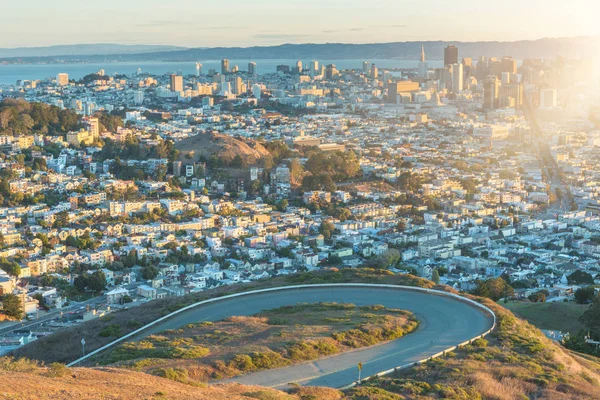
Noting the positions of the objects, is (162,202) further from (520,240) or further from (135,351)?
(135,351)

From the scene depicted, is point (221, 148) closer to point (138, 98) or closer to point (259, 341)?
point (259, 341)

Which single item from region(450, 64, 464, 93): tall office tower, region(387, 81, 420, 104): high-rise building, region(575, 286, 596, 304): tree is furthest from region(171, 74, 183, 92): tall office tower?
region(575, 286, 596, 304): tree

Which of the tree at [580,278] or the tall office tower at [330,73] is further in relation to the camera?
the tall office tower at [330,73]

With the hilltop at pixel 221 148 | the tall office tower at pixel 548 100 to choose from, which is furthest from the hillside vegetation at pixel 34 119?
the tall office tower at pixel 548 100

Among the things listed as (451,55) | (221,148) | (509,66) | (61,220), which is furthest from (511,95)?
(61,220)

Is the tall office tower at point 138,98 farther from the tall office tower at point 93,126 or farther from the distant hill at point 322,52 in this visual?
the distant hill at point 322,52

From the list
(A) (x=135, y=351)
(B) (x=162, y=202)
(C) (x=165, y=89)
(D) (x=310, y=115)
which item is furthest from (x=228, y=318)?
(C) (x=165, y=89)
